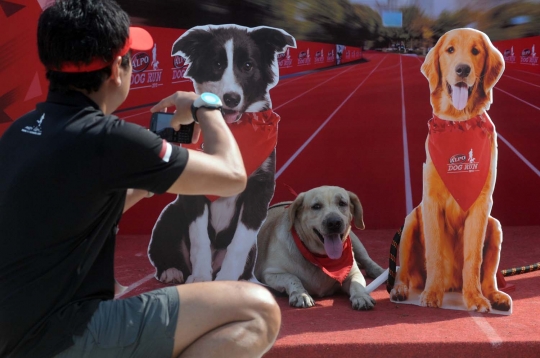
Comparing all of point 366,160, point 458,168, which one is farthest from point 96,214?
point 366,160

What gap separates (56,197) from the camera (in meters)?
2.20

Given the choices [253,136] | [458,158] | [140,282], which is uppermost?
[253,136]

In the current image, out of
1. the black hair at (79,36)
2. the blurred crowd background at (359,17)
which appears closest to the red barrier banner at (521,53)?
the blurred crowd background at (359,17)

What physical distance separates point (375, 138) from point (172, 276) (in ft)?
9.72

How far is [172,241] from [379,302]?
1.82 m

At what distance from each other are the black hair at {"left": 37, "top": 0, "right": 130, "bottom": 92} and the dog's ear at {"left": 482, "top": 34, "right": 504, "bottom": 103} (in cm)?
318

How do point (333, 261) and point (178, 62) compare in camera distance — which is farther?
point (178, 62)

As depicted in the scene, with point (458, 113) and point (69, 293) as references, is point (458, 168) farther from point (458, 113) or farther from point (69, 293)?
point (69, 293)

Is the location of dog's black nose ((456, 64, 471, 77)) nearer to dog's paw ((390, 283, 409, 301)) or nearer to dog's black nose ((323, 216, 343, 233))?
dog's black nose ((323, 216, 343, 233))

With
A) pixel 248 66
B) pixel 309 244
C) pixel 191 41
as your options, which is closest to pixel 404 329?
pixel 309 244

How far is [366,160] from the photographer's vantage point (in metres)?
7.44

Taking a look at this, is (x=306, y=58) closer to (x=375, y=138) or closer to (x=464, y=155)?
(x=375, y=138)

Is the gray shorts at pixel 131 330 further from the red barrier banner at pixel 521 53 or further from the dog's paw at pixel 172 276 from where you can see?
the red barrier banner at pixel 521 53

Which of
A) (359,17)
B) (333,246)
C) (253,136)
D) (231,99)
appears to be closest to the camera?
(231,99)
